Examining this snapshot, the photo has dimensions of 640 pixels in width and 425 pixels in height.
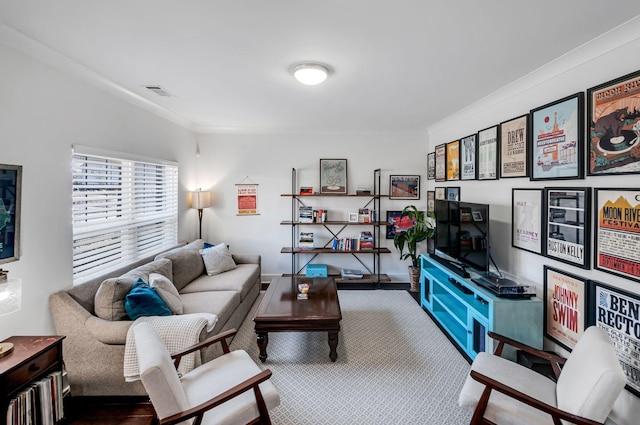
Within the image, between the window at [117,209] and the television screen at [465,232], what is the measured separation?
366 centimetres

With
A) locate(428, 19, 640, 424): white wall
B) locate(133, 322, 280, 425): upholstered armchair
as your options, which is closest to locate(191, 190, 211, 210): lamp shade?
locate(133, 322, 280, 425): upholstered armchair

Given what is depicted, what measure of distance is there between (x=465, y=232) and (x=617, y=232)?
1.30 metres

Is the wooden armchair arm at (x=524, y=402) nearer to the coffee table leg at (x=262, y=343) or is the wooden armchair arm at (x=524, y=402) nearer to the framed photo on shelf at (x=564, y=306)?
the framed photo on shelf at (x=564, y=306)

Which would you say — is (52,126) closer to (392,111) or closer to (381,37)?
(381,37)

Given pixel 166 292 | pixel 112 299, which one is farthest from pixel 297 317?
pixel 112 299

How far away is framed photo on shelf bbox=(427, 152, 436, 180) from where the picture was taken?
4.79 metres

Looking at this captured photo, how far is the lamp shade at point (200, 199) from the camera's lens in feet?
15.2

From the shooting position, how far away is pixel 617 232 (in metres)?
1.88

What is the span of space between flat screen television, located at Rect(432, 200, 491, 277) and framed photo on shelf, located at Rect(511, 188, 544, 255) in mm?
333

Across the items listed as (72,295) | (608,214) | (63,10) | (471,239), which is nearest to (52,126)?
(63,10)

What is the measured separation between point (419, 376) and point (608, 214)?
1873 mm

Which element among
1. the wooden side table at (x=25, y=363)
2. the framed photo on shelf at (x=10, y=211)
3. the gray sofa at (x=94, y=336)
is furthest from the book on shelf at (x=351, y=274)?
the framed photo on shelf at (x=10, y=211)

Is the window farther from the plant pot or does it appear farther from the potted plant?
the plant pot

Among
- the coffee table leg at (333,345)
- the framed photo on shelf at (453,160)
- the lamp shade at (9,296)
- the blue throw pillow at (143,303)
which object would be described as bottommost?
the coffee table leg at (333,345)
